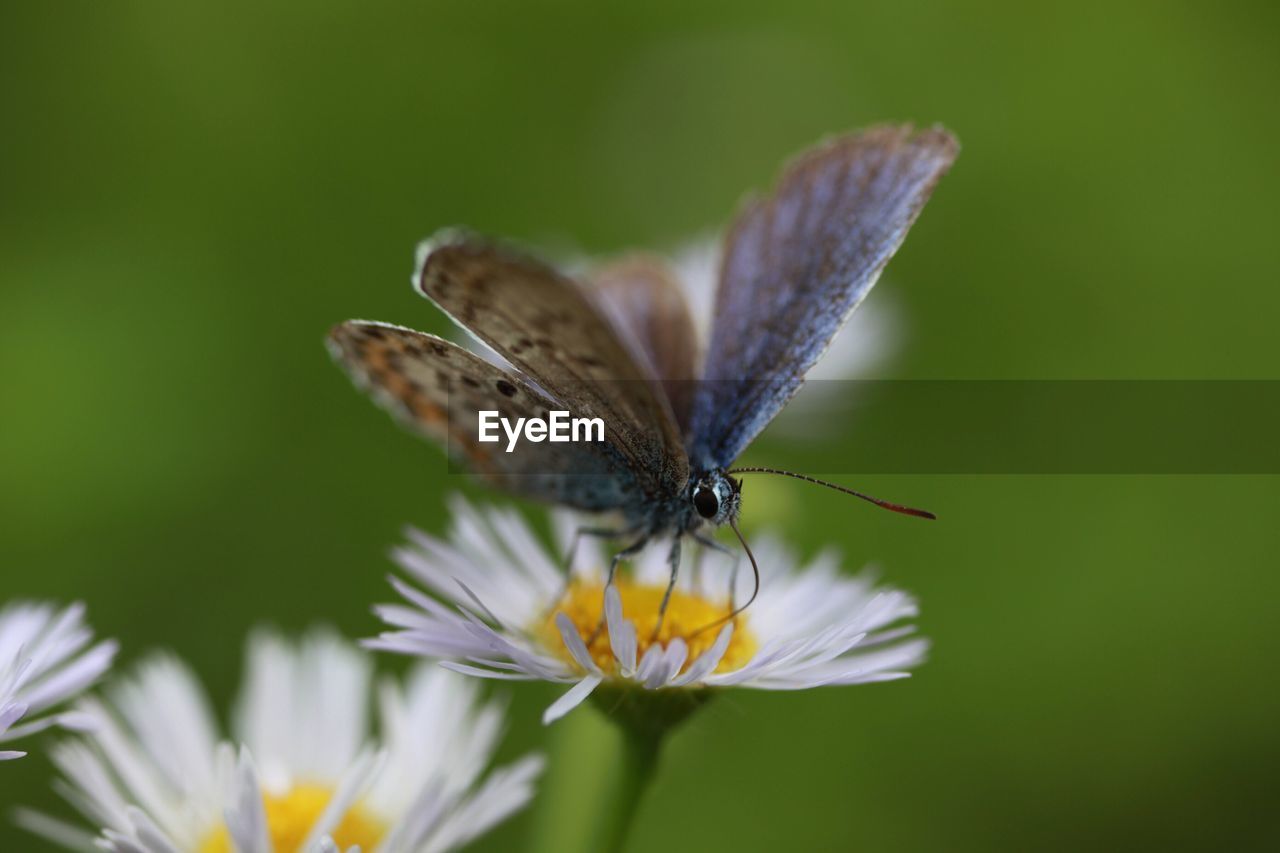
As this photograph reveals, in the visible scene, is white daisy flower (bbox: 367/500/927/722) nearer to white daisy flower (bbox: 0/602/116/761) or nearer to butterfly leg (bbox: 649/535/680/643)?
butterfly leg (bbox: 649/535/680/643)

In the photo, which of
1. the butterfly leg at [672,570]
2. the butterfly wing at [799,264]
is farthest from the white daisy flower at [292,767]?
the butterfly wing at [799,264]

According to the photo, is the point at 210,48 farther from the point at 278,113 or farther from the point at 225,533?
the point at 225,533

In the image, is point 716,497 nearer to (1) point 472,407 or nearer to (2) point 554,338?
(2) point 554,338

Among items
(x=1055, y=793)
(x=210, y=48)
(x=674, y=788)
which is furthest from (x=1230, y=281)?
(x=210, y=48)

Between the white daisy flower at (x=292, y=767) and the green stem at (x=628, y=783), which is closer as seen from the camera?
the white daisy flower at (x=292, y=767)

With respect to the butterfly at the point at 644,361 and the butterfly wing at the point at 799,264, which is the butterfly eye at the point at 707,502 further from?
the butterfly wing at the point at 799,264

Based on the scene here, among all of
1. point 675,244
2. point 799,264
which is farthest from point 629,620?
point 675,244
